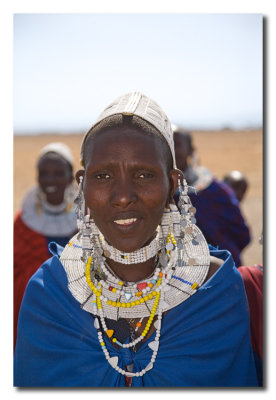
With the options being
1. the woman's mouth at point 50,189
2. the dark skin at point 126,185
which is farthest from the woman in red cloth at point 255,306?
the woman's mouth at point 50,189

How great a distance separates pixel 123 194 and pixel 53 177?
2537mm

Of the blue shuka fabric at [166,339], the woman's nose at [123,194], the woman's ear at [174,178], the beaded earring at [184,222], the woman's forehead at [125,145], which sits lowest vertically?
the blue shuka fabric at [166,339]

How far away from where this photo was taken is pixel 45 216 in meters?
3.85

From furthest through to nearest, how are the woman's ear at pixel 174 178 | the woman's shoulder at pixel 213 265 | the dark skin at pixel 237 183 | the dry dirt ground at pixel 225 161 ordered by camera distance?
the dry dirt ground at pixel 225 161 < the dark skin at pixel 237 183 < the woman's shoulder at pixel 213 265 < the woman's ear at pixel 174 178

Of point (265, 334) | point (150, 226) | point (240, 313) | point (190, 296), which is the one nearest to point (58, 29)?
point (150, 226)

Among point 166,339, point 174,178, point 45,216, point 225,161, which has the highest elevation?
point 225,161

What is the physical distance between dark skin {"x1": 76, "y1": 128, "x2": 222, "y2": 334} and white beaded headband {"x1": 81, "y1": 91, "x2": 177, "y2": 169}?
6cm

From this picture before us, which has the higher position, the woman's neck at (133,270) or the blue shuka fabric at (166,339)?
the woman's neck at (133,270)

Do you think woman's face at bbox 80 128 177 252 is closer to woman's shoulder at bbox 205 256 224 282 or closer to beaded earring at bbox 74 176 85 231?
beaded earring at bbox 74 176 85 231

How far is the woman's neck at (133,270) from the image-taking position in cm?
184

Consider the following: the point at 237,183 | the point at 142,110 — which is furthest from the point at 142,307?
the point at 237,183

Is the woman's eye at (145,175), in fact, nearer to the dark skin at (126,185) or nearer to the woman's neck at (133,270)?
the dark skin at (126,185)

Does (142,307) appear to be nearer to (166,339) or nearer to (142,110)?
(166,339)

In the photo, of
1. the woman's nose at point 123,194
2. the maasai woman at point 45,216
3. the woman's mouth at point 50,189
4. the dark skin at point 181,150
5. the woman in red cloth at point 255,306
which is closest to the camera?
the woman's nose at point 123,194
